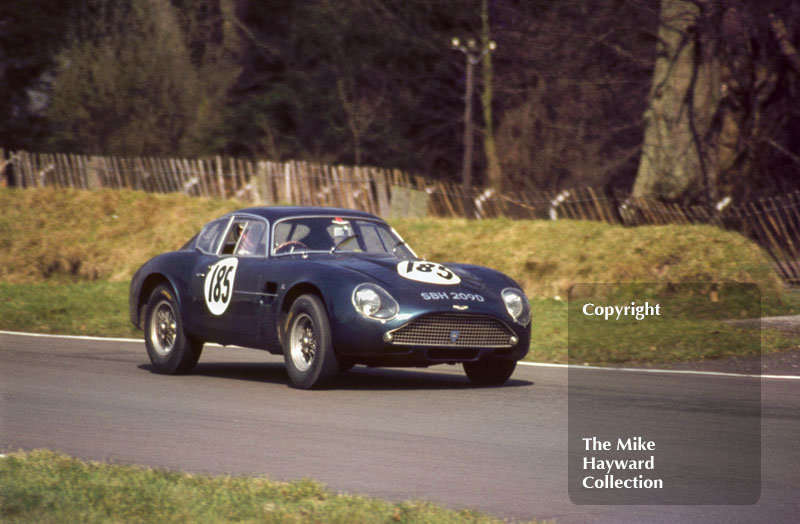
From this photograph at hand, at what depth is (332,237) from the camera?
1154cm

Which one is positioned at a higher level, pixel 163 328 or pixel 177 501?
pixel 163 328

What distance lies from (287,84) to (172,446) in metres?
50.6

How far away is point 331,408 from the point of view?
947 cm

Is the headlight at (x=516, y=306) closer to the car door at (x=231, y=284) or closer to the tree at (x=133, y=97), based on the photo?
the car door at (x=231, y=284)

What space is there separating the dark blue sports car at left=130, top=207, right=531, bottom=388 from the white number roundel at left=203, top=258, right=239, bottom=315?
0.01m

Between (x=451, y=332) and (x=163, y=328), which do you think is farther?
(x=163, y=328)

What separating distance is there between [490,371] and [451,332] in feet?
3.66

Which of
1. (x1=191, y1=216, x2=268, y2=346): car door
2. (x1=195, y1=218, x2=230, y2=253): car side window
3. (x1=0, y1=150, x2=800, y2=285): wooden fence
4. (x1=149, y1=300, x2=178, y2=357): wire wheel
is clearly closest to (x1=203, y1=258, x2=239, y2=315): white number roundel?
(x1=191, y1=216, x2=268, y2=346): car door

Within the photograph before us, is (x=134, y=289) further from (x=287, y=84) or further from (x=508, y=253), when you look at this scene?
(x=287, y=84)

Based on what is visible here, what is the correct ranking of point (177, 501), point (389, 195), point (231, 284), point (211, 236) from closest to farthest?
point (177, 501), point (231, 284), point (211, 236), point (389, 195)

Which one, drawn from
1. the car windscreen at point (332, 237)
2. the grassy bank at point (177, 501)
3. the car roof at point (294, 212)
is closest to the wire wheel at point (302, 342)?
the car windscreen at point (332, 237)

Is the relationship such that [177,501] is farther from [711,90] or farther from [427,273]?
[711,90]

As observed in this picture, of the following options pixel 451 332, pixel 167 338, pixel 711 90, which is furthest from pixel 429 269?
pixel 711 90

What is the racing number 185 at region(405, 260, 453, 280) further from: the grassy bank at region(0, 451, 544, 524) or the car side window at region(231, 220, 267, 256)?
the grassy bank at region(0, 451, 544, 524)
